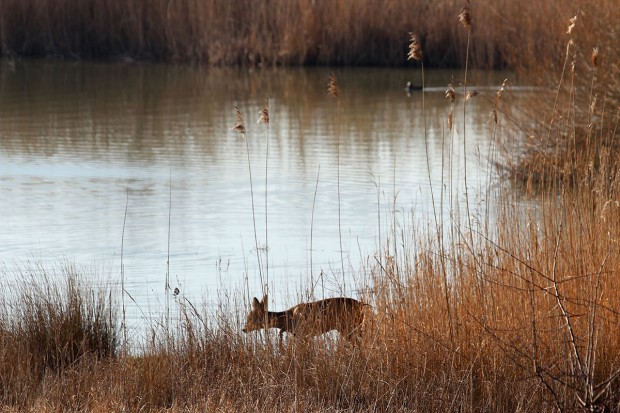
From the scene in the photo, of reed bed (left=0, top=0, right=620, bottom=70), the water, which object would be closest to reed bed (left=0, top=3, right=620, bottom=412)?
the water

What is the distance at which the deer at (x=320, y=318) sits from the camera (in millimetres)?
4695

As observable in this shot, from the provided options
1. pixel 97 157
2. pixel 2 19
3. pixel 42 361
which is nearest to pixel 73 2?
pixel 2 19

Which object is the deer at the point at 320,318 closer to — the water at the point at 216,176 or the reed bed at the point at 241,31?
the water at the point at 216,176

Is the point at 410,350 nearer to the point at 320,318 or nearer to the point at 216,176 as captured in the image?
the point at 320,318

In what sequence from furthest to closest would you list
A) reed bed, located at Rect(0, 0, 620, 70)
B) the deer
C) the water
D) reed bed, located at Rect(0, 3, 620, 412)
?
reed bed, located at Rect(0, 0, 620, 70) < the water < the deer < reed bed, located at Rect(0, 3, 620, 412)

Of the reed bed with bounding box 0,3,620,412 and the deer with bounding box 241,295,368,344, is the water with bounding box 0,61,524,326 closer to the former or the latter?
the deer with bounding box 241,295,368,344

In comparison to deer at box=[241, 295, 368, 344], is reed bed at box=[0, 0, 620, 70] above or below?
→ above

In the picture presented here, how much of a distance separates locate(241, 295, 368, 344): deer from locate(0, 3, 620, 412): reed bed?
7 centimetres

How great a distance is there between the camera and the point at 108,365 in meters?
4.66

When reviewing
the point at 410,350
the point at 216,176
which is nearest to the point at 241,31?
the point at 216,176

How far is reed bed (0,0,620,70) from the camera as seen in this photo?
2212 centimetres

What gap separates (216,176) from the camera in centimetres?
1095

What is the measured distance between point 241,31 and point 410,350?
1931cm

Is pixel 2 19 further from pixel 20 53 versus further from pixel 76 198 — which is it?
pixel 76 198
